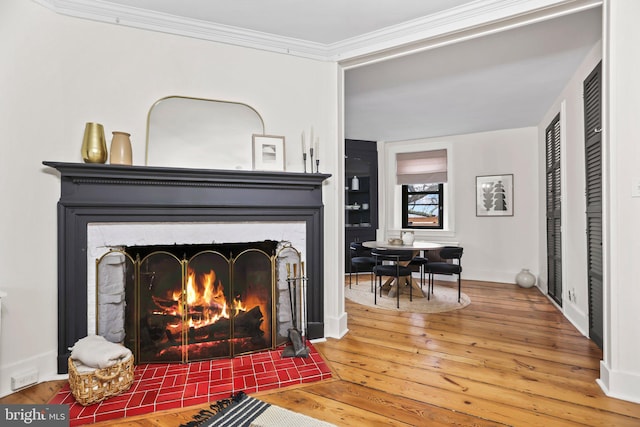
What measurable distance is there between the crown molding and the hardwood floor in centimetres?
238

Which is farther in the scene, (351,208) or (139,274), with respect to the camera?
(351,208)

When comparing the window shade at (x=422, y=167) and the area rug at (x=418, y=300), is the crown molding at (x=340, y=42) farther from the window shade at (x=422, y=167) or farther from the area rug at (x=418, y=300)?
the window shade at (x=422, y=167)

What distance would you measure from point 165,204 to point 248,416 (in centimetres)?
145

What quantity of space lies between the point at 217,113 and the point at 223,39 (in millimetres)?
569

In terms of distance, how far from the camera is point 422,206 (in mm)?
6047

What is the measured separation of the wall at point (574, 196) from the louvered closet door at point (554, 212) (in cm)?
26

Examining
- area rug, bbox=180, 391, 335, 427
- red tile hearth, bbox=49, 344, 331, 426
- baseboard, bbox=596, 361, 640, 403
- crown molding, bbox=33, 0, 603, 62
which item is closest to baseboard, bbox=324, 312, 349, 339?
red tile hearth, bbox=49, 344, 331, 426

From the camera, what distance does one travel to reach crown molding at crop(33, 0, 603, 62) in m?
2.25

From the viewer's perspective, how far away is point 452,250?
4.17m

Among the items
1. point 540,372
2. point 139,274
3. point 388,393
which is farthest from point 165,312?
point 540,372

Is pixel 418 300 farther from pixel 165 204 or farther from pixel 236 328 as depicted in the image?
pixel 165 204

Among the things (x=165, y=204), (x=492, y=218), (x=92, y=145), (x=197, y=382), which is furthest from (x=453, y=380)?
(x=492, y=218)

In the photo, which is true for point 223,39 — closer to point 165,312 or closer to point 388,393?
point 165,312

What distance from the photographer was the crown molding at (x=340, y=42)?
2.25 m
